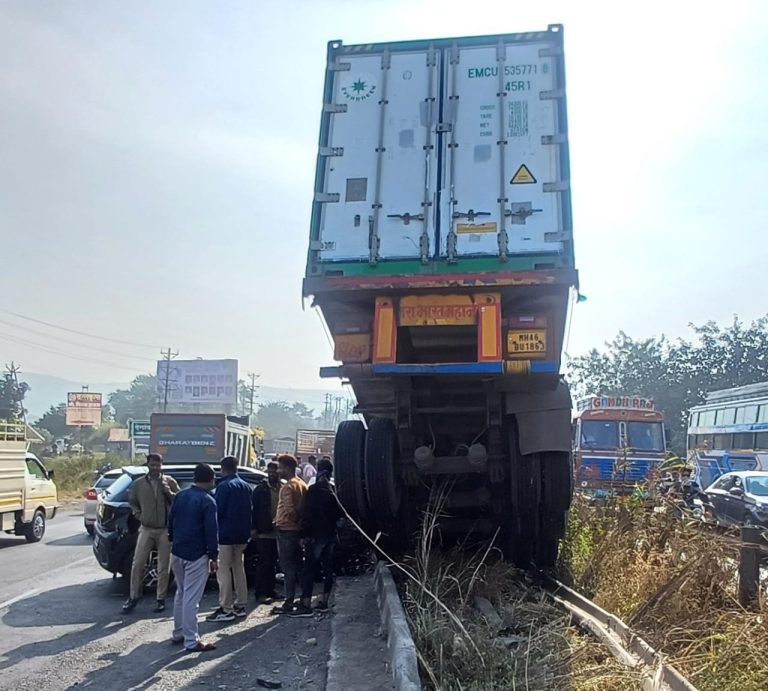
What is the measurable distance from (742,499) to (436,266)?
36.1 feet

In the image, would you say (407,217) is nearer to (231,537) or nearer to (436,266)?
(436,266)

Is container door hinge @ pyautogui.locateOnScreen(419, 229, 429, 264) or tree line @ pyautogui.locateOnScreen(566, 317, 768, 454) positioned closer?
container door hinge @ pyautogui.locateOnScreen(419, 229, 429, 264)

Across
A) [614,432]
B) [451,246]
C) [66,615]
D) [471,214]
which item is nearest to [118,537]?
[66,615]

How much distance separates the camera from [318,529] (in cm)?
854

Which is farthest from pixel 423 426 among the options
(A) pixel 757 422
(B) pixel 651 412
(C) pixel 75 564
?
(A) pixel 757 422

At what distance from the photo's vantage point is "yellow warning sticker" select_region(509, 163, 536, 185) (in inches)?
292

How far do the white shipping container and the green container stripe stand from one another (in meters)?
0.07

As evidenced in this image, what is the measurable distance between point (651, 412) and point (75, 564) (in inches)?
553

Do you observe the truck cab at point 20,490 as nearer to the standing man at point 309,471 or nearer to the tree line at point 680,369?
the standing man at point 309,471

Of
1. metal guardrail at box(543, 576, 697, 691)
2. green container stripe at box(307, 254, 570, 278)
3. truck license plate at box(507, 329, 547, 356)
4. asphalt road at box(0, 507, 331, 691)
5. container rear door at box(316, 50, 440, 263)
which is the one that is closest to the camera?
metal guardrail at box(543, 576, 697, 691)

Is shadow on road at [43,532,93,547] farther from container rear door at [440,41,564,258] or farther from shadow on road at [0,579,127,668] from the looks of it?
container rear door at [440,41,564,258]

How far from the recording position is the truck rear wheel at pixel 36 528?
15.3m

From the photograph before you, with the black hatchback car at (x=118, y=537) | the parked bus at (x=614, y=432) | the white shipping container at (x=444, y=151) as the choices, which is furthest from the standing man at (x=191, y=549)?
the parked bus at (x=614, y=432)

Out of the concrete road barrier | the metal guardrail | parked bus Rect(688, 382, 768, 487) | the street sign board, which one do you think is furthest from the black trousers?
the street sign board
